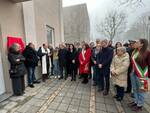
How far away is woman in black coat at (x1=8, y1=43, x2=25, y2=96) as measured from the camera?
153 inches

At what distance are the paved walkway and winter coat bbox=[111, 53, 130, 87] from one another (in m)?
0.65

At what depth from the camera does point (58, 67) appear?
626 cm

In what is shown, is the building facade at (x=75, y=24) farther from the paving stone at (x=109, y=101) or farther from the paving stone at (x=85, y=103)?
the paving stone at (x=85, y=103)

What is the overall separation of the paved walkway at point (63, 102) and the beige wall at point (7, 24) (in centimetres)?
84

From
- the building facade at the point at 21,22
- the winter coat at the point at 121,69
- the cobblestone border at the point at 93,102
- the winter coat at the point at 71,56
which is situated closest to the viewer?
the cobblestone border at the point at 93,102

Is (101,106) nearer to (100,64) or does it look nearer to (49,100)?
(100,64)

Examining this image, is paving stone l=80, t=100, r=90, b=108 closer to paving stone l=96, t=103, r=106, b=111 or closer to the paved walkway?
the paved walkway

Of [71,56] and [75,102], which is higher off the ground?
[71,56]

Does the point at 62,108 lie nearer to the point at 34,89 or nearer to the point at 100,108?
the point at 100,108

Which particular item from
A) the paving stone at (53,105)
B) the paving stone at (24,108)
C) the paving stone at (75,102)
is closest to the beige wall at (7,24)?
the paving stone at (24,108)

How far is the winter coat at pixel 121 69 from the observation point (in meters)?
3.64

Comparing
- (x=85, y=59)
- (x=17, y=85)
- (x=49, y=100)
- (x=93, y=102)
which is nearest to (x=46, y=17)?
(x=85, y=59)

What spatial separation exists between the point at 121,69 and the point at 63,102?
74.2 inches

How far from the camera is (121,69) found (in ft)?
12.0
